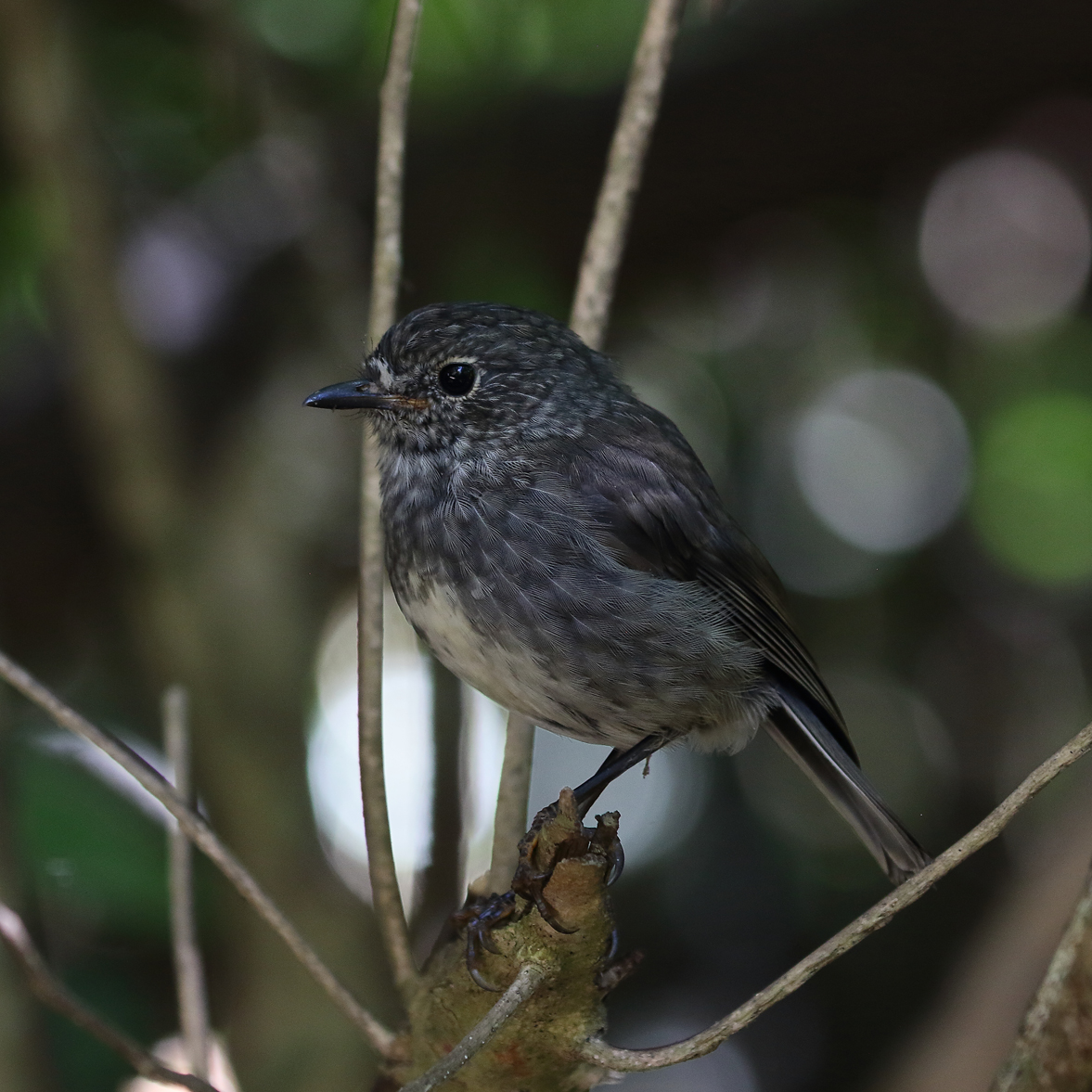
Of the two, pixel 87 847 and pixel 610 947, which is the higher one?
pixel 87 847

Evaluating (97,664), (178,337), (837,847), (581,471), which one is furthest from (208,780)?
(837,847)

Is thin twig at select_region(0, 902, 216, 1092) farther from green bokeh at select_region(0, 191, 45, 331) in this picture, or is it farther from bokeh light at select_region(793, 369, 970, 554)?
bokeh light at select_region(793, 369, 970, 554)

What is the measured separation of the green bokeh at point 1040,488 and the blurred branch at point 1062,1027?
9.67 ft

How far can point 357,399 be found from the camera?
281 cm

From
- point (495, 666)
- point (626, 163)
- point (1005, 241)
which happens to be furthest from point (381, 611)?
point (1005, 241)

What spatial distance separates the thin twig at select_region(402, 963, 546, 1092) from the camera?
171cm

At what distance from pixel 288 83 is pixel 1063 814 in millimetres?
3545

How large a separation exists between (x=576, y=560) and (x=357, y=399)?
619 mm

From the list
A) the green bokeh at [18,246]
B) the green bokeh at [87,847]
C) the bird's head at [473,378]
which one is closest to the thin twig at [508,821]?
the bird's head at [473,378]

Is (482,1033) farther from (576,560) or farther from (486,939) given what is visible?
(576,560)

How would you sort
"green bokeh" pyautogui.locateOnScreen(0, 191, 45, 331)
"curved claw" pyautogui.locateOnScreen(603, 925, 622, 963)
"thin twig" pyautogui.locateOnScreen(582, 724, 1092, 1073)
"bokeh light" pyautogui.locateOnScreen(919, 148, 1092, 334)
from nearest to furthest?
"thin twig" pyautogui.locateOnScreen(582, 724, 1092, 1073), "curved claw" pyautogui.locateOnScreen(603, 925, 622, 963), "green bokeh" pyautogui.locateOnScreen(0, 191, 45, 331), "bokeh light" pyautogui.locateOnScreen(919, 148, 1092, 334)

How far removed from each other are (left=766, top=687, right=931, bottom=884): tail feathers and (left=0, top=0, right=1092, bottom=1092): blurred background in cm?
75

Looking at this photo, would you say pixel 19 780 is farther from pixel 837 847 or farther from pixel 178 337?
pixel 837 847

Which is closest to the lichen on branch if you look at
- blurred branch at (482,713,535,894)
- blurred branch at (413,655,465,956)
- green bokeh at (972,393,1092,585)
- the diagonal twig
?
blurred branch at (482,713,535,894)
